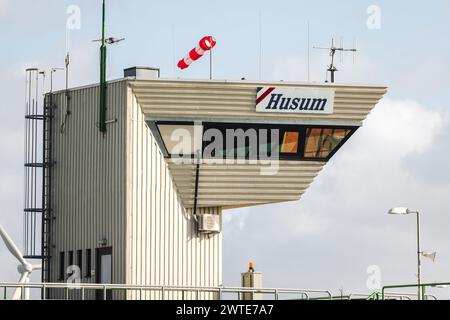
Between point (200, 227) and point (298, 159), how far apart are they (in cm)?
566

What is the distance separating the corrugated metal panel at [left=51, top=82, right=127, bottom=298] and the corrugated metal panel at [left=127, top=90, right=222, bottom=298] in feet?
1.46

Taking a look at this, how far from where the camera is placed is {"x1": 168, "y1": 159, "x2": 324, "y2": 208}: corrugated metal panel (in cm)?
6419

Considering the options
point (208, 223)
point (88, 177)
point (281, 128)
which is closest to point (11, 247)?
point (88, 177)

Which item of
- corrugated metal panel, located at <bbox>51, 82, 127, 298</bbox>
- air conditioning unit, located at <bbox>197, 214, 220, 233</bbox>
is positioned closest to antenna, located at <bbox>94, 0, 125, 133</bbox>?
corrugated metal panel, located at <bbox>51, 82, 127, 298</bbox>

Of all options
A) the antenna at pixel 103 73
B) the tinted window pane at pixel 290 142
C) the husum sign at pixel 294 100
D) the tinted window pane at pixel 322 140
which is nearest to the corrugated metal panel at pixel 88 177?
the antenna at pixel 103 73

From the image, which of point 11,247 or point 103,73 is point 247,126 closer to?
point 103,73

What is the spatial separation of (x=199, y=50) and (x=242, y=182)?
258 inches

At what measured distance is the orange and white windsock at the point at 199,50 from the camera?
Answer: 63094 mm

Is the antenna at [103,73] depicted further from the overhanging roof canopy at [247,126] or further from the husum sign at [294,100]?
the husum sign at [294,100]

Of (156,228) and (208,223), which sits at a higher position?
(208,223)

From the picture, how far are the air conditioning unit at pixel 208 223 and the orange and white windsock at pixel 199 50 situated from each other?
697 centimetres

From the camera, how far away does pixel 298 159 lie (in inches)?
2584

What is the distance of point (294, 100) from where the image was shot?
64.3 m
